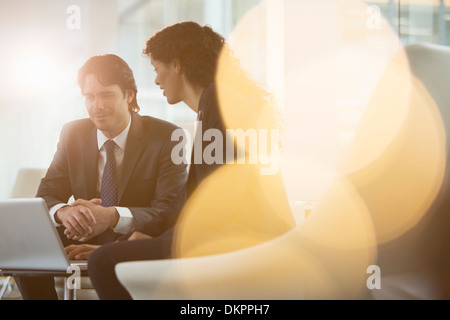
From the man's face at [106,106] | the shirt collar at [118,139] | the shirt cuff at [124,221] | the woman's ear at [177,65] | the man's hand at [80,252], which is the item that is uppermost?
the woman's ear at [177,65]

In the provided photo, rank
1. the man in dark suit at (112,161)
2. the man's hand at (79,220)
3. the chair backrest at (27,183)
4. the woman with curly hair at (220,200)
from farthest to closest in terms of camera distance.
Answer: the chair backrest at (27,183)
the man in dark suit at (112,161)
the man's hand at (79,220)
the woman with curly hair at (220,200)

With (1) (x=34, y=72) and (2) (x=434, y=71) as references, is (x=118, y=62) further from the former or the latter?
(1) (x=34, y=72)

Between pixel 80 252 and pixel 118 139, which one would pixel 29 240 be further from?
pixel 118 139

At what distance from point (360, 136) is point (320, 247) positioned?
0.22 meters

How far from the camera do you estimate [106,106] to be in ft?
7.57

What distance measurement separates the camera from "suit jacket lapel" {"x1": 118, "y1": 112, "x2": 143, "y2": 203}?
2.04m

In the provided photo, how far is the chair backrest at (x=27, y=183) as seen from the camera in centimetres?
294

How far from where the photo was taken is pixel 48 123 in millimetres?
4082

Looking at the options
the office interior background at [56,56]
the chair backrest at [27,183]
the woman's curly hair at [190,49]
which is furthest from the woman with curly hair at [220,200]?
the office interior background at [56,56]

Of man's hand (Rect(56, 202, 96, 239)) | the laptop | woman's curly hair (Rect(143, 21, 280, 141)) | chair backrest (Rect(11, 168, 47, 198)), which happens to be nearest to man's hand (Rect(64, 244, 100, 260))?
man's hand (Rect(56, 202, 96, 239))

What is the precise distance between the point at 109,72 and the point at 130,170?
524 mm

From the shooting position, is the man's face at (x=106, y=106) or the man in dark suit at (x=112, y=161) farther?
the man's face at (x=106, y=106)

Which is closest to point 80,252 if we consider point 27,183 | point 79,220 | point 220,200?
point 79,220

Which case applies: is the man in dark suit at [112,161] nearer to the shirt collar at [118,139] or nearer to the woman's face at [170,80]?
the shirt collar at [118,139]
